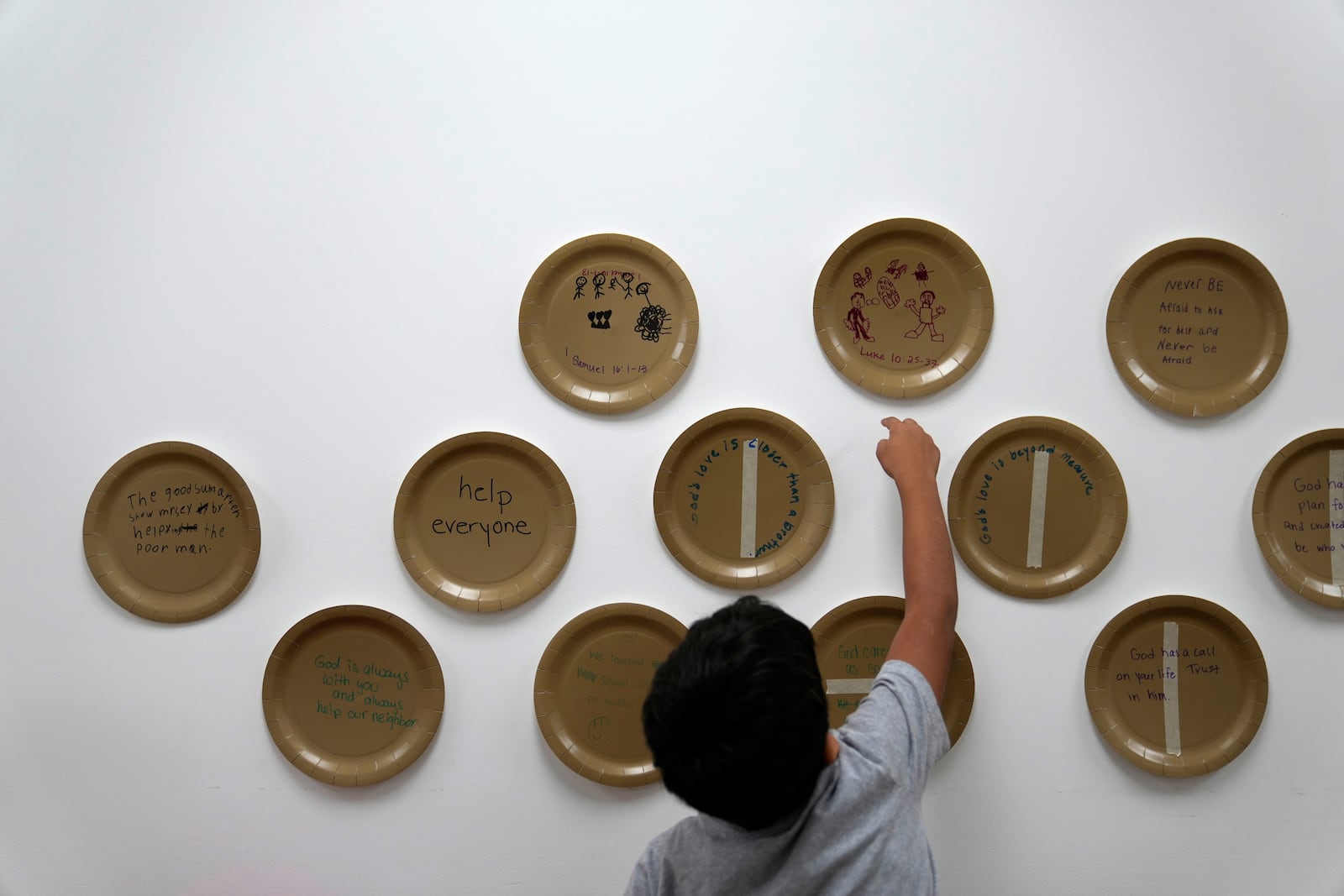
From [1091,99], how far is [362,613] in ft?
5.36

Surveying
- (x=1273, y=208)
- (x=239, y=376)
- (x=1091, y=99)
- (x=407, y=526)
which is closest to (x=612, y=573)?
(x=407, y=526)

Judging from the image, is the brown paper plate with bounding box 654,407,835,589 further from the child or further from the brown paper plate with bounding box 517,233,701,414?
the child

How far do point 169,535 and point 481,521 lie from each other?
586mm

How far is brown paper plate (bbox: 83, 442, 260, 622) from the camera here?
1574 mm

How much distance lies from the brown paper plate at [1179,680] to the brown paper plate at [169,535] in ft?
5.22

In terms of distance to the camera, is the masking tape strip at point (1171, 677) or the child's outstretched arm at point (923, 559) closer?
the child's outstretched arm at point (923, 559)

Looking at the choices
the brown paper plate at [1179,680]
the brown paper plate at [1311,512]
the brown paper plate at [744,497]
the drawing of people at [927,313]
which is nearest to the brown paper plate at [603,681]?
the brown paper plate at [744,497]

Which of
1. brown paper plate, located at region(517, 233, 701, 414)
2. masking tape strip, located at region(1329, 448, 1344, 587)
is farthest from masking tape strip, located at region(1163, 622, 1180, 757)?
brown paper plate, located at region(517, 233, 701, 414)

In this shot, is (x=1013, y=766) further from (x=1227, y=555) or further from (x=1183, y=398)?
(x=1183, y=398)

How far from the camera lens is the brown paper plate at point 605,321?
154 centimetres

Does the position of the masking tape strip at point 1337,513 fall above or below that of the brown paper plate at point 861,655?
above

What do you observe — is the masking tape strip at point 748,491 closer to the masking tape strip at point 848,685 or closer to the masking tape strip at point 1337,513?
the masking tape strip at point 848,685

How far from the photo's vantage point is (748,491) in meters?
1.56

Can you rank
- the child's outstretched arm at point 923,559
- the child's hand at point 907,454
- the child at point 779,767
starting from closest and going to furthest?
1. the child at point 779,767
2. the child's outstretched arm at point 923,559
3. the child's hand at point 907,454
